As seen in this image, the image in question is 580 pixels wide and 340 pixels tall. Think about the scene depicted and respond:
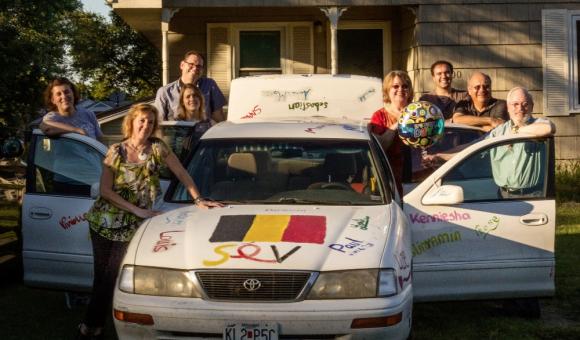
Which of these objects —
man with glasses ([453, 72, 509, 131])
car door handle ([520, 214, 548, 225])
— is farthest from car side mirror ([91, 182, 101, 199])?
man with glasses ([453, 72, 509, 131])

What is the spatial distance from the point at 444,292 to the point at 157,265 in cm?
203

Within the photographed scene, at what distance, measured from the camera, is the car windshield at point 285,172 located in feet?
20.2

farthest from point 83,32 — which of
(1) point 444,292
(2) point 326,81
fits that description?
(1) point 444,292

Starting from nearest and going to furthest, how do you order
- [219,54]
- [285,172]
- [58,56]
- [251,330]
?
[251,330], [285,172], [219,54], [58,56]

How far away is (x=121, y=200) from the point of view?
6.00m

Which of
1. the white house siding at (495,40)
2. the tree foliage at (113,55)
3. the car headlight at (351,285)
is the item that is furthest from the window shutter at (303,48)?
the tree foliage at (113,55)

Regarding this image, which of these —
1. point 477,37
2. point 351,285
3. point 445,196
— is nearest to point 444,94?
point 445,196

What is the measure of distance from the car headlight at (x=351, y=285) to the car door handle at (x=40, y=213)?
245 cm

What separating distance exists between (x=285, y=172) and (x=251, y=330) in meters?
1.68

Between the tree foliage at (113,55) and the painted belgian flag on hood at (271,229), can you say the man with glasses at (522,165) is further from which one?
the tree foliage at (113,55)

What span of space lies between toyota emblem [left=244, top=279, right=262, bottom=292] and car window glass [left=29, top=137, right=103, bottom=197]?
2.16 meters

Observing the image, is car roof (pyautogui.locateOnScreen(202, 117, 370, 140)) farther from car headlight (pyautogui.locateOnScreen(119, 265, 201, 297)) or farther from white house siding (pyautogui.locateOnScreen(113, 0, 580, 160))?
white house siding (pyautogui.locateOnScreen(113, 0, 580, 160))

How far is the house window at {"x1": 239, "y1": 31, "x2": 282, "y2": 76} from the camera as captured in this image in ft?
53.2

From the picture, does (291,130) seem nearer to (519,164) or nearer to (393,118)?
(393,118)
